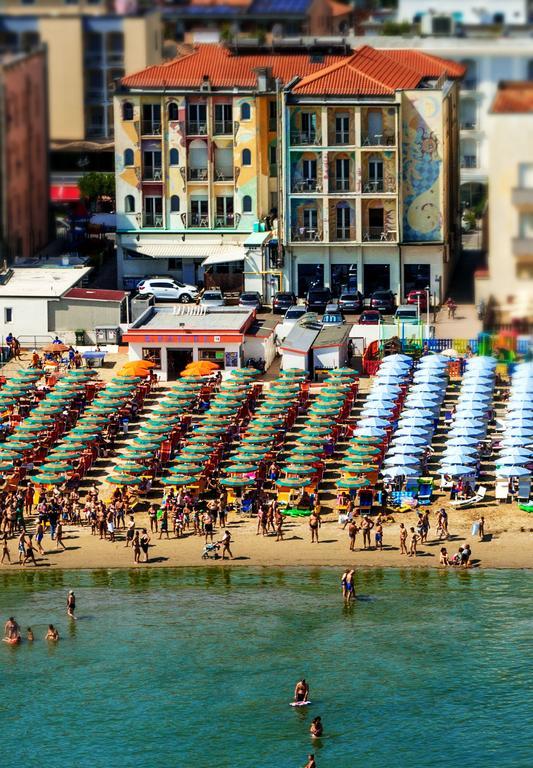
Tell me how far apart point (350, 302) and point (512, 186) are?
11324 cm

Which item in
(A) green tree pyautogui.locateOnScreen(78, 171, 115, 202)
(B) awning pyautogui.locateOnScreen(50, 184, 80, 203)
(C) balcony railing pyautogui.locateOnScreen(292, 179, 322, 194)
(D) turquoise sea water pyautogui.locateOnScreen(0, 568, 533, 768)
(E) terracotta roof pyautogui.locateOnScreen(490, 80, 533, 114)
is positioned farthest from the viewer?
(C) balcony railing pyautogui.locateOnScreen(292, 179, 322, 194)

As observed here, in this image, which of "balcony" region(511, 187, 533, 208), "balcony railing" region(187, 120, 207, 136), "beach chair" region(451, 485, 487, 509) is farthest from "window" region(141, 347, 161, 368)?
"balcony" region(511, 187, 533, 208)

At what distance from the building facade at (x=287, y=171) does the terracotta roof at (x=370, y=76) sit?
6.0 inches

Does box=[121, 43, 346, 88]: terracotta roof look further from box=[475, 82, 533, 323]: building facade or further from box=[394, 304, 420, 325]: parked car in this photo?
box=[475, 82, 533, 323]: building facade

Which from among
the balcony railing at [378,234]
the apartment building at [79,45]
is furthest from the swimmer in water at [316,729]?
the balcony railing at [378,234]

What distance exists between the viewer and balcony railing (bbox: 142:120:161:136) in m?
143

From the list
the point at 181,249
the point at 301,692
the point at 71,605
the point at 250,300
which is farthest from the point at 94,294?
the point at 301,692

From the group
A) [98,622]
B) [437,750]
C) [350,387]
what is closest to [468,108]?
[437,750]

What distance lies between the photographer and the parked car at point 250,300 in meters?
136

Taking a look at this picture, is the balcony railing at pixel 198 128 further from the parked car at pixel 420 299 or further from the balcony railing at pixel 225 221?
the parked car at pixel 420 299

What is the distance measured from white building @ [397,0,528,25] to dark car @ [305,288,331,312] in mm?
21543

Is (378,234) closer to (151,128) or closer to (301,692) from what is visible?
(151,128)

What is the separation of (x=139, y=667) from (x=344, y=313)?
183ft

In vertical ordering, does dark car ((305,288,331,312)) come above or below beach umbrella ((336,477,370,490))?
above
